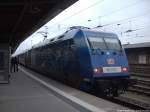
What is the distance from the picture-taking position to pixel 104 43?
16109mm

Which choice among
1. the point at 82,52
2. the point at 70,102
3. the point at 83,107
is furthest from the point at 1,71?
the point at 83,107

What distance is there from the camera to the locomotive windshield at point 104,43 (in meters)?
15.7

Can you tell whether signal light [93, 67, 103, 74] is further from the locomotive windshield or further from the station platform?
the station platform

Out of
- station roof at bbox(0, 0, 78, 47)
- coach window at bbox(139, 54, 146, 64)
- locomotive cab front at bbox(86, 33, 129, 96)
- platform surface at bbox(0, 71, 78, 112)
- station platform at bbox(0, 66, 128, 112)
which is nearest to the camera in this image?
station platform at bbox(0, 66, 128, 112)

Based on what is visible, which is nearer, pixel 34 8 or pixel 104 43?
pixel 104 43

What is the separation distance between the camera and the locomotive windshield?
15.7m

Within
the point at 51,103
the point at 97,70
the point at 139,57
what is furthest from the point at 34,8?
the point at 139,57

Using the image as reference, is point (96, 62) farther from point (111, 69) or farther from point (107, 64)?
point (111, 69)

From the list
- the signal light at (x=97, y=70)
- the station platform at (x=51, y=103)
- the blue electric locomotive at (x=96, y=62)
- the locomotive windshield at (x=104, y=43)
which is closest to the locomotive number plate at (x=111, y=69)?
the blue electric locomotive at (x=96, y=62)

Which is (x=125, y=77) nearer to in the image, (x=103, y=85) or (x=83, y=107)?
(x=103, y=85)

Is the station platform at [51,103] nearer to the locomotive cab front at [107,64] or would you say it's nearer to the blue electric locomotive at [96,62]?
the blue electric locomotive at [96,62]

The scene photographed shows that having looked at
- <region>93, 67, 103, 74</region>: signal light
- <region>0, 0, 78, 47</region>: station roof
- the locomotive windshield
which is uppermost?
<region>0, 0, 78, 47</region>: station roof

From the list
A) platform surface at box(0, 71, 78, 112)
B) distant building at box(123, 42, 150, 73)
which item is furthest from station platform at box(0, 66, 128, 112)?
distant building at box(123, 42, 150, 73)

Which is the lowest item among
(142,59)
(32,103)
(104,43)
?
(32,103)
